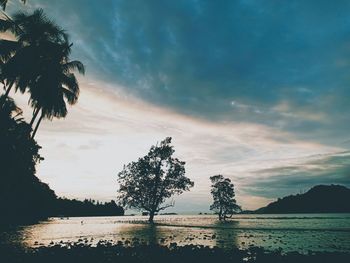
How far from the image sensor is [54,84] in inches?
1211

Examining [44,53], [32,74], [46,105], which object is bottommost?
[46,105]

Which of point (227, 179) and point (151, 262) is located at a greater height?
point (227, 179)

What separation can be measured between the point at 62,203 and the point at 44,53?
179369 mm

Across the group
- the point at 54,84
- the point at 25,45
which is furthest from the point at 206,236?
the point at 25,45

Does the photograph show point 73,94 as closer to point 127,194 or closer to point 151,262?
point 151,262

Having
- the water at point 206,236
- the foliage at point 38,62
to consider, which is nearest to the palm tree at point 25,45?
the foliage at point 38,62

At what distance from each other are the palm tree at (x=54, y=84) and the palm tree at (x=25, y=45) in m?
0.73

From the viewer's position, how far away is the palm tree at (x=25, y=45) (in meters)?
27.3

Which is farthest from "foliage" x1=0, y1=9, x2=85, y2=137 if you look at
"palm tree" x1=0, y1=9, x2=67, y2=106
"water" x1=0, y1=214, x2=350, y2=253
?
"water" x1=0, y1=214, x2=350, y2=253

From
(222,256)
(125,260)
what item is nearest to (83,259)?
(125,260)

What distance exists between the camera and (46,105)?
30.6 metres

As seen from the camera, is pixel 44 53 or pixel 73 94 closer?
pixel 44 53

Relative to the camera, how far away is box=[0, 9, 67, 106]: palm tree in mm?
27312

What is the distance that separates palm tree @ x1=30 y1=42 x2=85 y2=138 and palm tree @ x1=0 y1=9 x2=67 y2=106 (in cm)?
73
